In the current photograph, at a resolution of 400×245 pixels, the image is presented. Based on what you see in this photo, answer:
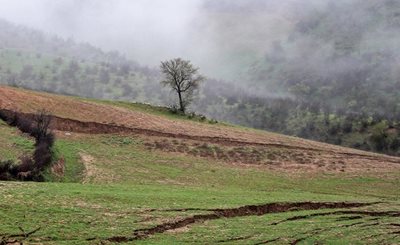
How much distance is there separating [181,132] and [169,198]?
33.9m

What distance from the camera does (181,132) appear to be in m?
68.9

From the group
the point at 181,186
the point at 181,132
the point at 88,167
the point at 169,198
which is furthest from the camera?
the point at 181,132

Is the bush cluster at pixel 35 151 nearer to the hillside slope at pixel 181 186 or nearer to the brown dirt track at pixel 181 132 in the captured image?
the hillside slope at pixel 181 186

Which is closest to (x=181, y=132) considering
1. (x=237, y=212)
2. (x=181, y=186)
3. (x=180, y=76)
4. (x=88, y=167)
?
(x=88, y=167)

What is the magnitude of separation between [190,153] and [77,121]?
15.7 m

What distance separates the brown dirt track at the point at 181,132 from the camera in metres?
62.2

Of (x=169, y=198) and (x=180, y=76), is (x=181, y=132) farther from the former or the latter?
(x=169, y=198)

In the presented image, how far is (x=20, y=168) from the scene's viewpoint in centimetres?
3850

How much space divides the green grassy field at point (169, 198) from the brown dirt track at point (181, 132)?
3958 mm

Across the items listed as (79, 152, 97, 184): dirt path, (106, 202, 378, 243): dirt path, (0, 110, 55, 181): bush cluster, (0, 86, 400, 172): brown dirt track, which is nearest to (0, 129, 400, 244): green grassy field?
(79, 152, 97, 184): dirt path

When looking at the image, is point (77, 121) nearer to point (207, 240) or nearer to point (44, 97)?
point (44, 97)

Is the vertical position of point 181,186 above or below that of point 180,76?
below

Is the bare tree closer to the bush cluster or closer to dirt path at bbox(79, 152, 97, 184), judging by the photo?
the bush cluster

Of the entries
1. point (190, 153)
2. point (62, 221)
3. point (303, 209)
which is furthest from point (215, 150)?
point (62, 221)
